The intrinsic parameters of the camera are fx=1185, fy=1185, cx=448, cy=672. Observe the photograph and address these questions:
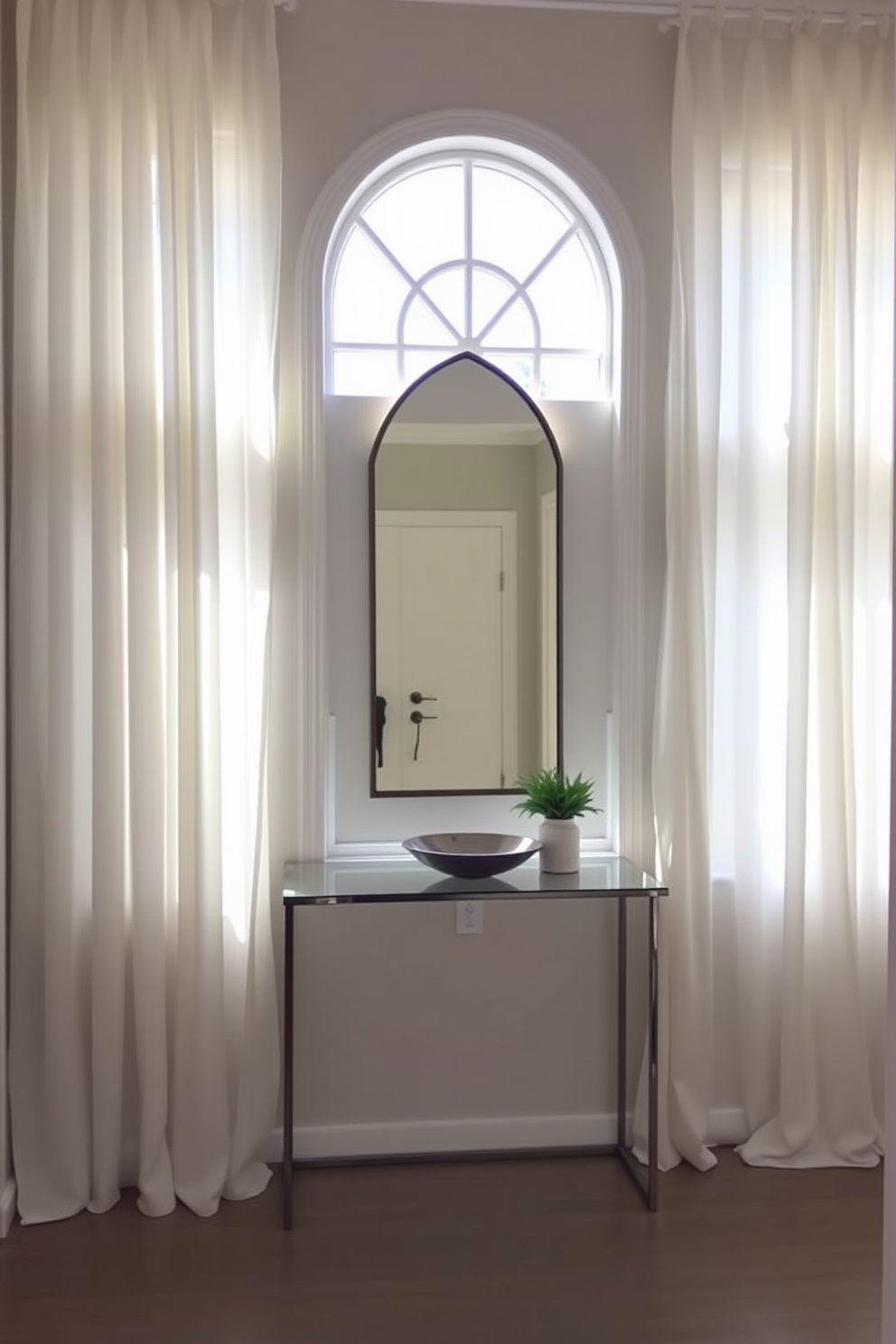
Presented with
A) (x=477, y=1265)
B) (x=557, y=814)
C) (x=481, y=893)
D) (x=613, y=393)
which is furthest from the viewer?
(x=613, y=393)

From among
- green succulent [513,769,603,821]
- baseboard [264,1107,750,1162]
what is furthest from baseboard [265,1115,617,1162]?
green succulent [513,769,603,821]

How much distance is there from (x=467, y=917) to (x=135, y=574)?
1.26 meters

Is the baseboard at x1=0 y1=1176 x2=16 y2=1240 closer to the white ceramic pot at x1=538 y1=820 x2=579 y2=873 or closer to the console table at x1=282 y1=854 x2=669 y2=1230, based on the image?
the console table at x1=282 y1=854 x2=669 y2=1230

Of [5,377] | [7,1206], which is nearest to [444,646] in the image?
[5,377]

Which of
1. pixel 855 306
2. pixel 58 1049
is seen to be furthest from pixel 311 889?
pixel 855 306

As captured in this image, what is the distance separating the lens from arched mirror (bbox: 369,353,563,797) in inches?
127

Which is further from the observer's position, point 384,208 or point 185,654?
point 384,208

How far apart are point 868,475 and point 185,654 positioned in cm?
186

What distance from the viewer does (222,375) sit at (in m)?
3.00

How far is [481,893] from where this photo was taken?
2.77 m

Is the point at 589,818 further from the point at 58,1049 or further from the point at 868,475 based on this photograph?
the point at 58,1049

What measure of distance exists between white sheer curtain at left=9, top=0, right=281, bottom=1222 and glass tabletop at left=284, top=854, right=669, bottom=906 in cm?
20

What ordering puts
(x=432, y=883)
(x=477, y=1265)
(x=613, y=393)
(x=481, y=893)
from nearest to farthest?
(x=477, y=1265)
(x=481, y=893)
(x=432, y=883)
(x=613, y=393)

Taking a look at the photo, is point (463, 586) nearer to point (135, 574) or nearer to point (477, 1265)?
point (135, 574)
